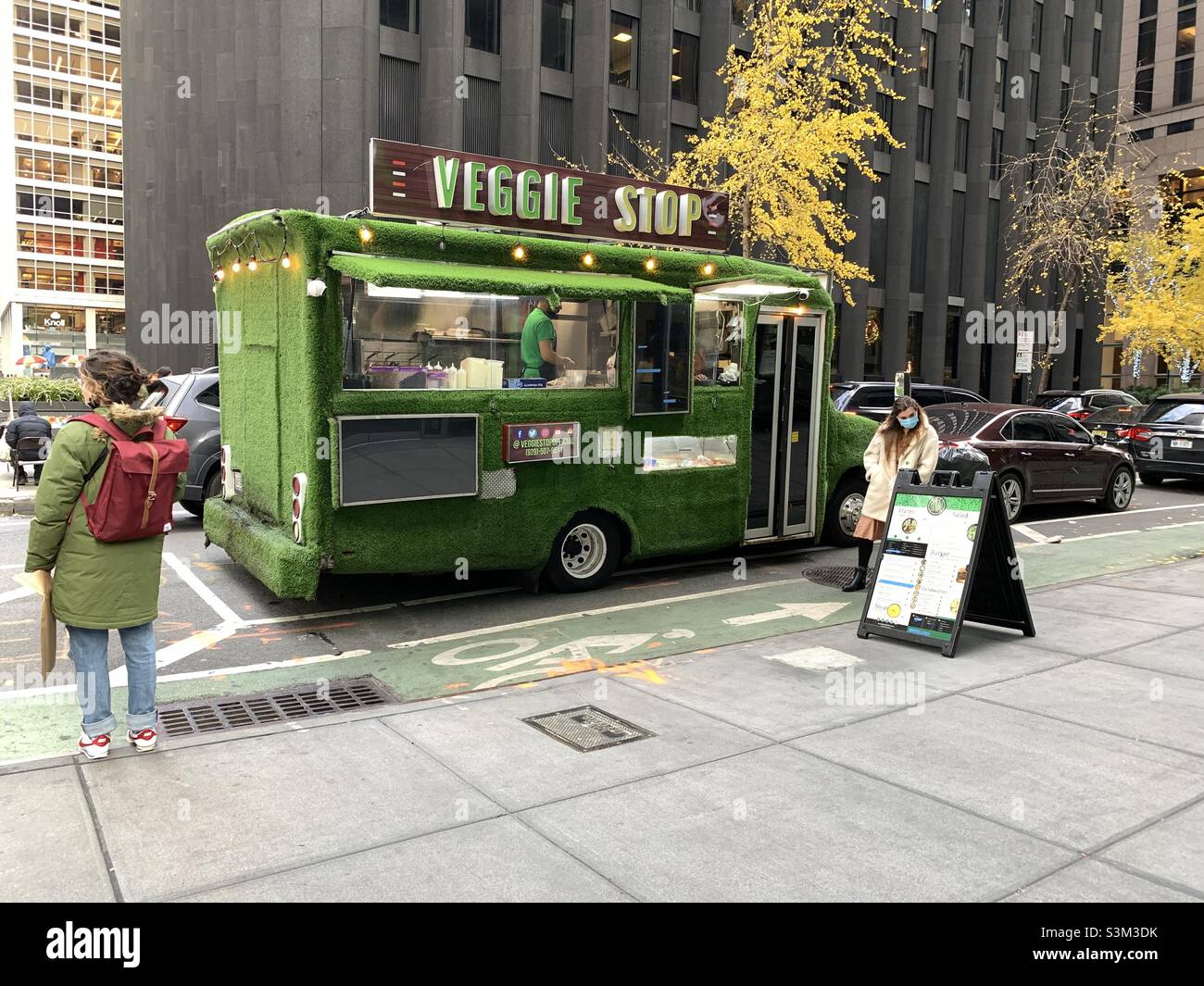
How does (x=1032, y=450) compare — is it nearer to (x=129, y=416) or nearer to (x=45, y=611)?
(x=129, y=416)

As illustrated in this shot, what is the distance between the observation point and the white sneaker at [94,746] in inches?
189

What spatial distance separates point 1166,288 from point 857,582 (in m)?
28.8

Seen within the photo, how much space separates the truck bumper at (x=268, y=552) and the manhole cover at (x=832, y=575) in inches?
185

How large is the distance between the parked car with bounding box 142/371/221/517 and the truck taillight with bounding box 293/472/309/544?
4.14 meters

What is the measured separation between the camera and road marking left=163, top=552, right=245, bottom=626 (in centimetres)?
771

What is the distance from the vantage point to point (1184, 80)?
61.3 meters

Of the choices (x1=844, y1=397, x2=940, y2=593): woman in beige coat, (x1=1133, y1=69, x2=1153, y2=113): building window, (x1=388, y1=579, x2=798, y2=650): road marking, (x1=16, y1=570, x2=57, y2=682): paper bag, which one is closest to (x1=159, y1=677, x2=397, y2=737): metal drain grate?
(x1=16, y1=570, x2=57, y2=682): paper bag

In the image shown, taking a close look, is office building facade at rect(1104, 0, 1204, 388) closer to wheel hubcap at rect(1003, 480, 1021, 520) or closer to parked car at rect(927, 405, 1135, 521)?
parked car at rect(927, 405, 1135, 521)

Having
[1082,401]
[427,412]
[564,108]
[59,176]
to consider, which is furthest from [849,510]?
[59,176]

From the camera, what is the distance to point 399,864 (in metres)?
3.81

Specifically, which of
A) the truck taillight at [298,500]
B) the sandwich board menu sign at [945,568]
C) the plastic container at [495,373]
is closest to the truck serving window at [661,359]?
the plastic container at [495,373]

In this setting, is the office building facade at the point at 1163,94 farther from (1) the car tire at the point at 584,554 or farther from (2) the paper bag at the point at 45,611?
(2) the paper bag at the point at 45,611
